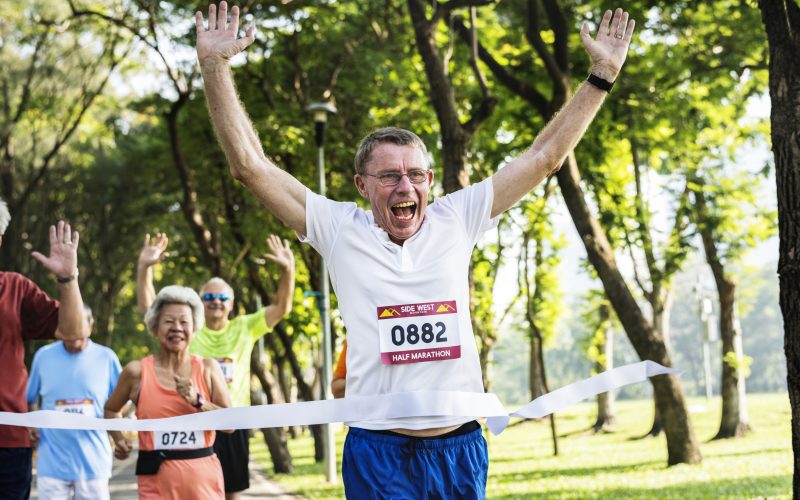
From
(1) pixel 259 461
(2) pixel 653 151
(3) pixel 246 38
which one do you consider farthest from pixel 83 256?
(3) pixel 246 38

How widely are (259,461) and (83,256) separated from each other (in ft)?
30.2

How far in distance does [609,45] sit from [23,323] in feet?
10.3

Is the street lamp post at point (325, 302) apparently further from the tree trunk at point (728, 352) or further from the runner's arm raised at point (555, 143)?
the runner's arm raised at point (555, 143)

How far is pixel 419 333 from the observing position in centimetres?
334

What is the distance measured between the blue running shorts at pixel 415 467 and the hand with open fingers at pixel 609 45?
130 cm

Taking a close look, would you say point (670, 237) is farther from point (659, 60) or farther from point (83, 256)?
point (83, 256)

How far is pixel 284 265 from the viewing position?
25.7 feet

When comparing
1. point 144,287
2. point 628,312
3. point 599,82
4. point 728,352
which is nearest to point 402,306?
point 599,82

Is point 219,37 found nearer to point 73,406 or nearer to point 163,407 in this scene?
point 163,407

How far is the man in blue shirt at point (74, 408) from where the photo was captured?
7461mm

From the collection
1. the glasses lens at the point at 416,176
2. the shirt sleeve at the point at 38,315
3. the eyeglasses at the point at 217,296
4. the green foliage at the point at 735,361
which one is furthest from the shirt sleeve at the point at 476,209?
the green foliage at the point at 735,361

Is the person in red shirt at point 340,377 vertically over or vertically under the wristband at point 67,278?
under

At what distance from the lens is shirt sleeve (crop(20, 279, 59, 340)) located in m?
5.33

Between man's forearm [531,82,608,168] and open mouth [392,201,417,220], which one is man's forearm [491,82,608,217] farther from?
open mouth [392,201,417,220]
